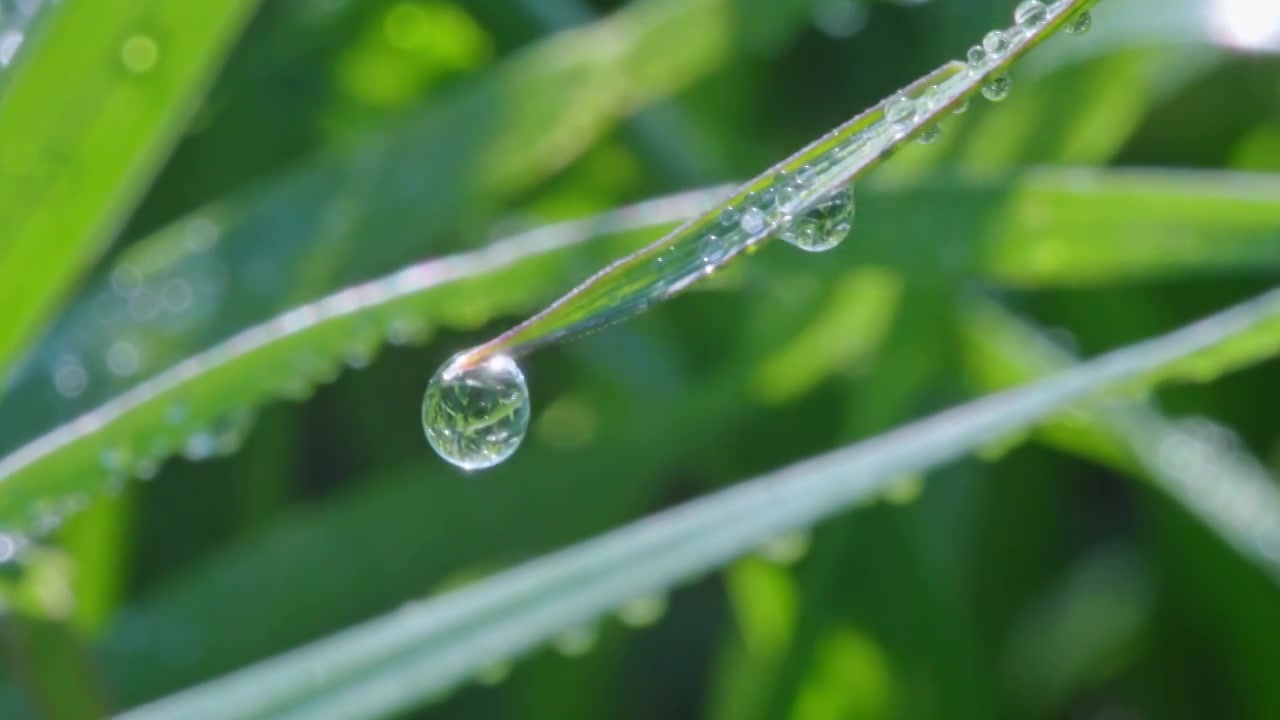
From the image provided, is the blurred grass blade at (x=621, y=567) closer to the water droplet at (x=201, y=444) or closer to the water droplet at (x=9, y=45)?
the water droplet at (x=201, y=444)

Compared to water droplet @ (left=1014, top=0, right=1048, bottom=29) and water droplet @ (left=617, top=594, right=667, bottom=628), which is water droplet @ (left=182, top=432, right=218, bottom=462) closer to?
water droplet @ (left=617, top=594, right=667, bottom=628)

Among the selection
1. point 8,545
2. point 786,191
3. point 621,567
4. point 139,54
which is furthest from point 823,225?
point 8,545

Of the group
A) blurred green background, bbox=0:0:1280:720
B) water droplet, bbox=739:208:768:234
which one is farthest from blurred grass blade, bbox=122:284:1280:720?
water droplet, bbox=739:208:768:234

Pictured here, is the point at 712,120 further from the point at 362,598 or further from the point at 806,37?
the point at 362,598

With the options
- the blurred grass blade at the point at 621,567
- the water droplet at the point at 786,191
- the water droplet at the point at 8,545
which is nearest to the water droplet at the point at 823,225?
the water droplet at the point at 786,191

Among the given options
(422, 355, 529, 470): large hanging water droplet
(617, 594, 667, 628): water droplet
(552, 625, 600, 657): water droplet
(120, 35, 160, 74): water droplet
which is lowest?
(422, 355, 529, 470): large hanging water droplet

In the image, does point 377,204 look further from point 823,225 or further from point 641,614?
point 823,225
